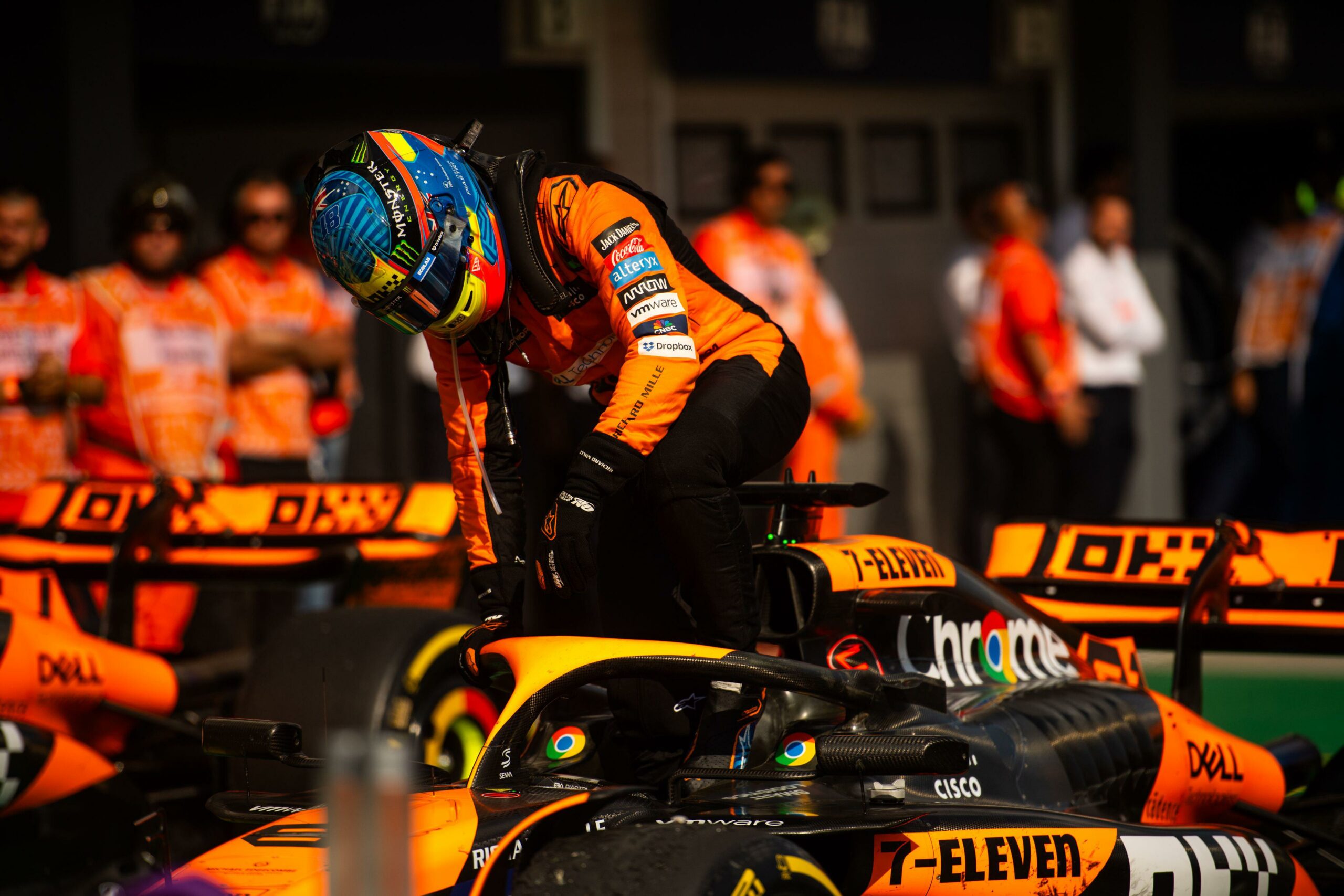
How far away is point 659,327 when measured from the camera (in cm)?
317

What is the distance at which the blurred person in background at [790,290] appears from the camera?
812 centimetres

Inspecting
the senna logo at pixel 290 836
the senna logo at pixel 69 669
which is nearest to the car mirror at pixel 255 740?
the senna logo at pixel 290 836

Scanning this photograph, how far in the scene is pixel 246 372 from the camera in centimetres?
687

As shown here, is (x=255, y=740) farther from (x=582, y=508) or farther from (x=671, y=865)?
(x=671, y=865)

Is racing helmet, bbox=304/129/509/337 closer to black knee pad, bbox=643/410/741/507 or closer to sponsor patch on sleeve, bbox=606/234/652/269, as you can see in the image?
sponsor patch on sleeve, bbox=606/234/652/269

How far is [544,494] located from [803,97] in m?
3.64

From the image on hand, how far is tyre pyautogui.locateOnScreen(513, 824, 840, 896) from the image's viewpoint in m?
2.51

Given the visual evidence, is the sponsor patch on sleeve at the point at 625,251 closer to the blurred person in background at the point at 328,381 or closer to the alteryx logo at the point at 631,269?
the alteryx logo at the point at 631,269

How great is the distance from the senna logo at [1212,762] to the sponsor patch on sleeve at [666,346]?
5.46 feet

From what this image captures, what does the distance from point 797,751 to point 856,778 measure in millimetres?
120

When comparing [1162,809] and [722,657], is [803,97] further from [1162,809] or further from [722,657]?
[722,657]

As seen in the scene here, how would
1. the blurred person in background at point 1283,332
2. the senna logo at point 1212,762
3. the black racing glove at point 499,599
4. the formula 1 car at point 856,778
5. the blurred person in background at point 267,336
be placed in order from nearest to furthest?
the formula 1 car at point 856,778
the black racing glove at point 499,599
the senna logo at point 1212,762
the blurred person in background at point 267,336
the blurred person in background at point 1283,332

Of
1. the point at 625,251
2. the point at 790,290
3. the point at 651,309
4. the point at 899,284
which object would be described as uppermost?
the point at 625,251

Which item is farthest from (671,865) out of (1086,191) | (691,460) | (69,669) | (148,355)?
(1086,191)
